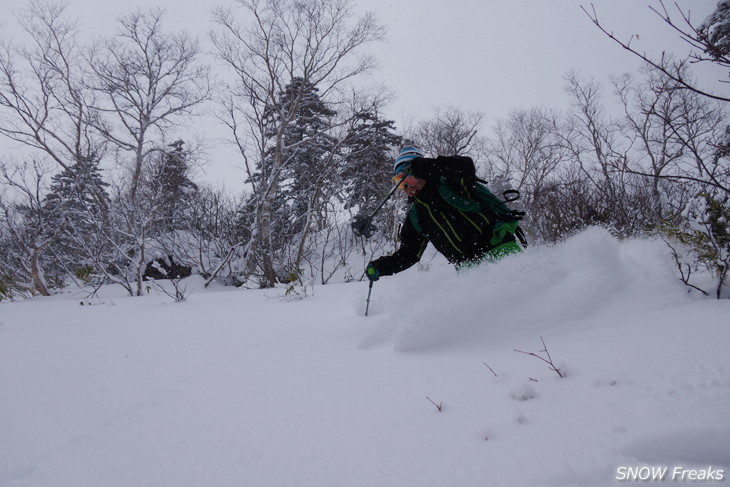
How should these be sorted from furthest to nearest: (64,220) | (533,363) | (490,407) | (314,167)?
1. (314,167)
2. (64,220)
3. (533,363)
4. (490,407)

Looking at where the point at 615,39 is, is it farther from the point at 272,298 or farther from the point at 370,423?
the point at 272,298

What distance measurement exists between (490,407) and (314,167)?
16788mm

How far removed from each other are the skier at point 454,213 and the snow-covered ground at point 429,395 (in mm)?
456

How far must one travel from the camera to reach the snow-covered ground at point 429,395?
76cm

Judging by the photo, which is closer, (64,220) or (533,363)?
(533,363)

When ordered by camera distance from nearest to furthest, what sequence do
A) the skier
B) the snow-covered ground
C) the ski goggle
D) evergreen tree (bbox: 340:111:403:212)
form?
the snow-covered ground
the skier
the ski goggle
evergreen tree (bbox: 340:111:403:212)

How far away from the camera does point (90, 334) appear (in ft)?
8.09

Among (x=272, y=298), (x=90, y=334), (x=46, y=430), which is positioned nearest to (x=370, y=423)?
(x=46, y=430)

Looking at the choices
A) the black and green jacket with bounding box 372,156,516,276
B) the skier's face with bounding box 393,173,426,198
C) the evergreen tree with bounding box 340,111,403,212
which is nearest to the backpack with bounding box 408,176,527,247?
the black and green jacket with bounding box 372,156,516,276

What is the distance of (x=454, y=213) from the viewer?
2627mm

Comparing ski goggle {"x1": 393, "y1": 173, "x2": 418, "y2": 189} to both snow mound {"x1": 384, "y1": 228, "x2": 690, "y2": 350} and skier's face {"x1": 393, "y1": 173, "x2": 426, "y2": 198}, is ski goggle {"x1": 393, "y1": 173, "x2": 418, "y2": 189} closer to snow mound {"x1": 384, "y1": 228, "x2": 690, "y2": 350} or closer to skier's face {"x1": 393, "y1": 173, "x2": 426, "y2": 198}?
skier's face {"x1": 393, "y1": 173, "x2": 426, "y2": 198}

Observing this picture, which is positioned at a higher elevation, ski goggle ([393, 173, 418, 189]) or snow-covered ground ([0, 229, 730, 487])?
ski goggle ([393, 173, 418, 189])

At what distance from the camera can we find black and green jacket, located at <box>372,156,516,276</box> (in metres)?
2.54

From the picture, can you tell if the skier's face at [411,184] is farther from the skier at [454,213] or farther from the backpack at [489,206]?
the backpack at [489,206]
